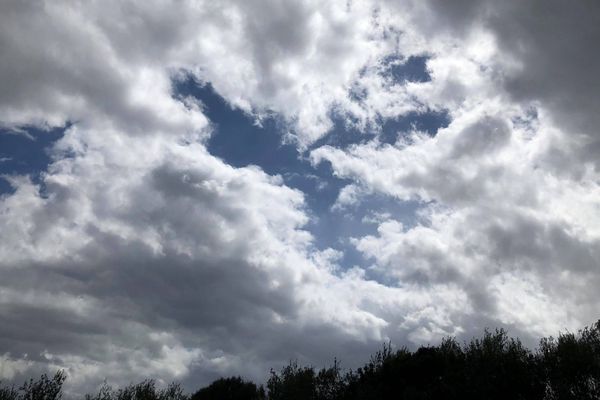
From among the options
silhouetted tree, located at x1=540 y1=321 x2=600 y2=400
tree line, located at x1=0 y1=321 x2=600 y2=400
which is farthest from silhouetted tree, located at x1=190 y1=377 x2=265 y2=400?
silhouetted tree, located at x1=540 y1=321 x2=600 y2=400

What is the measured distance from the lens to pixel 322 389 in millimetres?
54500

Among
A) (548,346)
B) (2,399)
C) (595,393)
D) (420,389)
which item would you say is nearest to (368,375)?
(420,389)

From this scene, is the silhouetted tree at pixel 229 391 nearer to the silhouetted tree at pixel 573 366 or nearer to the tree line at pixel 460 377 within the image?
the tree line at pixel 460 377

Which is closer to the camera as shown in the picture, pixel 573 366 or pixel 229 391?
pixel 573 366

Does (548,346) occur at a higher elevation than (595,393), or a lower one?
higher

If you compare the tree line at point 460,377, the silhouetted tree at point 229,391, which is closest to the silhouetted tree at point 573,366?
the tree line at point 460,377

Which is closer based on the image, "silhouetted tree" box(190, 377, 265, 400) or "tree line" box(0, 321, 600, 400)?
"tree line" box(0, 321, 600, 400)

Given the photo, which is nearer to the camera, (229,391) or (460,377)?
(460,377)

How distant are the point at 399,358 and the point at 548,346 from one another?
15671mm

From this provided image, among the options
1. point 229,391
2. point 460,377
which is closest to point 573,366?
point 460,377

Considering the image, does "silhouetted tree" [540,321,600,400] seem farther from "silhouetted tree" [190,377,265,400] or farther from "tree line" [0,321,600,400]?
"silhouetted tree" [190,377,265,400]

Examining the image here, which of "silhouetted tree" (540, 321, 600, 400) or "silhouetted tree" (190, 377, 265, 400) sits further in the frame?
"silhouetted tree" (190, 377, 265, 400)

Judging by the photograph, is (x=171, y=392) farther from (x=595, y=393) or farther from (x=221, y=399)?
(x=595, y=393)

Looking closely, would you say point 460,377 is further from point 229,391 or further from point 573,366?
point 229,391
